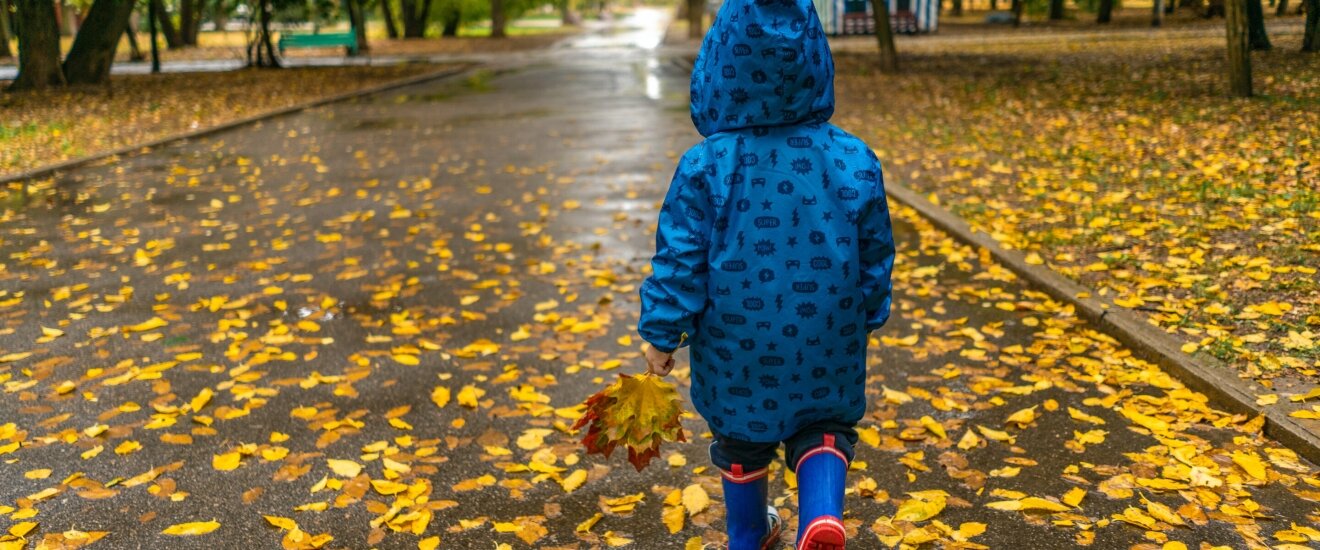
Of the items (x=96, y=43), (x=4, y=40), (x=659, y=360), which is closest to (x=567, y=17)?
(x=4, y=40)

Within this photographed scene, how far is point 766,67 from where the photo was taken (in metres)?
2.50

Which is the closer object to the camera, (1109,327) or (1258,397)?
(1258,397)

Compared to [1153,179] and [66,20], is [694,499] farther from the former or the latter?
[66,20]

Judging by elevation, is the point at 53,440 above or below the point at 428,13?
below

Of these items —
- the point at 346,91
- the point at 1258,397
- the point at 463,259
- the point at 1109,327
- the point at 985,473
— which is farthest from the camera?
the point at 346,91

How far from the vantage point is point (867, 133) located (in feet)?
43.1

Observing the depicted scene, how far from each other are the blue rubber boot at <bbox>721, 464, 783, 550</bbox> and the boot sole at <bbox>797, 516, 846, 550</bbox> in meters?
0.33

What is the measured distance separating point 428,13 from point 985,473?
154ft

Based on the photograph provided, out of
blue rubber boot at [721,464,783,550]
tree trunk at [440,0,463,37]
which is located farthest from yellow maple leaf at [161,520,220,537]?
tree trunk at [440,0,463,37]

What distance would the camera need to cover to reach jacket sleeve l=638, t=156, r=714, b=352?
2568mm

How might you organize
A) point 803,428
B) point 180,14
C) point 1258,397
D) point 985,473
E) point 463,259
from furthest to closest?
point 180,14
point 463,259
point 1258,397
point 985,473
point 803,428

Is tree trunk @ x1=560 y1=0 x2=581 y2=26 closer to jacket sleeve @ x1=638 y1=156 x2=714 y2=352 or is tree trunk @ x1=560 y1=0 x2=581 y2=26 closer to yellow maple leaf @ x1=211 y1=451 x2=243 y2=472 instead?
yellow maple leaf @ x1=211 y1=451 x2=243 y2=472

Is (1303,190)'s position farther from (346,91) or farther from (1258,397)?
(346,91)

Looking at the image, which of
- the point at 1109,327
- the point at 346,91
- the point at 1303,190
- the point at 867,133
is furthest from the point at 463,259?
the point at 346,91
